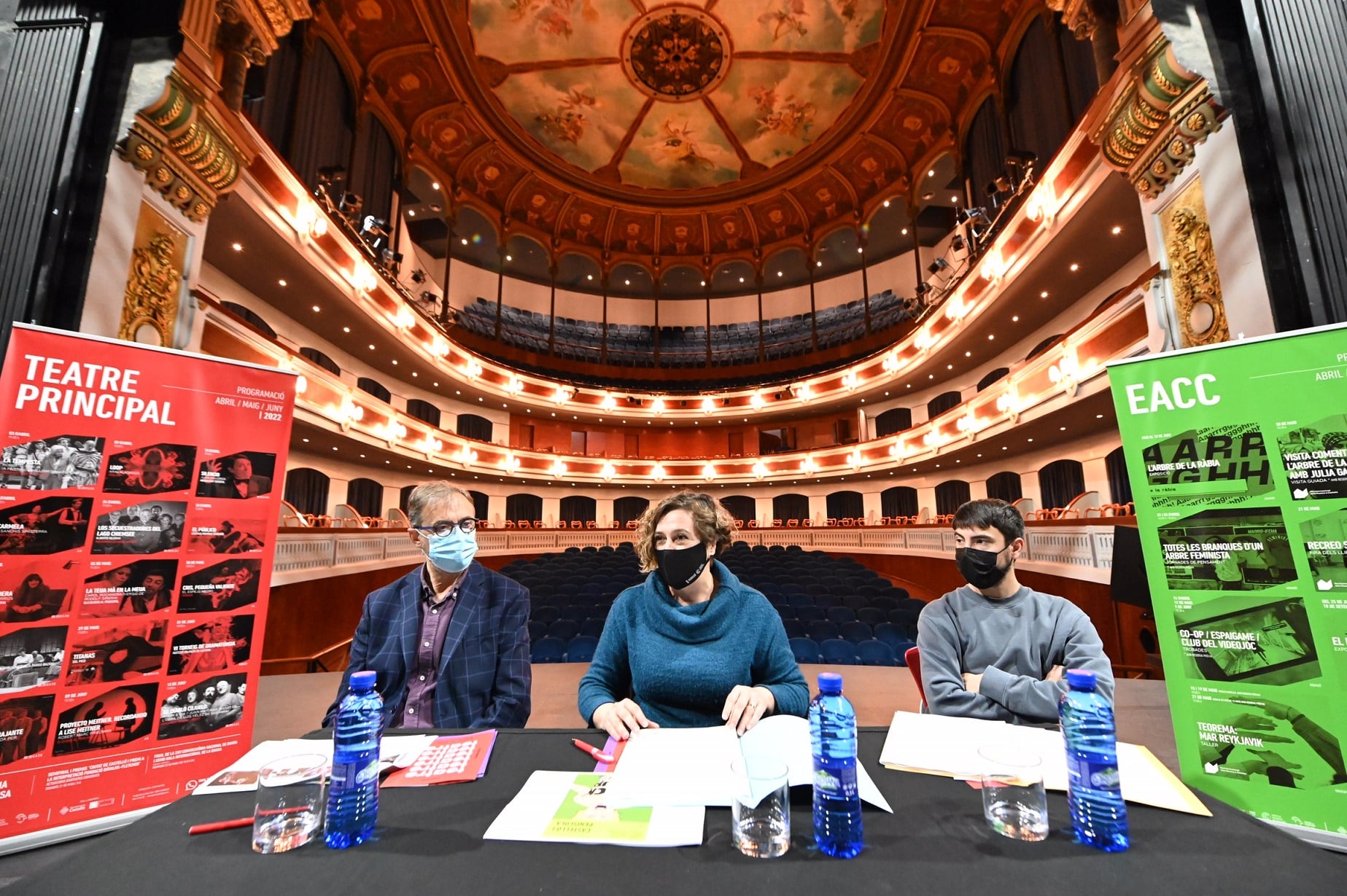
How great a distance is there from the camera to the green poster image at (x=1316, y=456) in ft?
6.08

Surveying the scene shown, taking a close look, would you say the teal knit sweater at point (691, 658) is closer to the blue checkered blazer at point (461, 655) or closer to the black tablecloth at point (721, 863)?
the blue checkered blazer at point (461, 655)

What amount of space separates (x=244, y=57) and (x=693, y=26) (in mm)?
13893

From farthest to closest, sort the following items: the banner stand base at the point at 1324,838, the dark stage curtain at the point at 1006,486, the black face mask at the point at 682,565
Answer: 1. the dark stage curtain at the point at 1006,486
2. the black face mask at the point at 682,565
3. the banner stand base at the point at 1324,838

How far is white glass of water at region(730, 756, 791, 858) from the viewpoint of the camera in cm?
98

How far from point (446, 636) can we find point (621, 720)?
100 cm

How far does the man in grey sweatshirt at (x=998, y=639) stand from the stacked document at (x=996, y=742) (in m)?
0.46

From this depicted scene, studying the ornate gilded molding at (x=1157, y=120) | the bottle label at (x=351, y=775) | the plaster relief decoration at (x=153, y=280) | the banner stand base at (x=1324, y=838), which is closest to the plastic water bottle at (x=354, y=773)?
the bottle label at (x=351, y=775)

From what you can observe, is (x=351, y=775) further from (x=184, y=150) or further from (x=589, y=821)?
(x=184, y=150)

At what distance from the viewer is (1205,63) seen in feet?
8.70

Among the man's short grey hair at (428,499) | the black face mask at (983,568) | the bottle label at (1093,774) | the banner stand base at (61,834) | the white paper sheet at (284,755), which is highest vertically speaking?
the man's short grey hair at (428,499)

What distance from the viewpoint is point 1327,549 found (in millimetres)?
1831

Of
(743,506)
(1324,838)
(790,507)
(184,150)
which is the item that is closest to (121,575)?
(184,150)

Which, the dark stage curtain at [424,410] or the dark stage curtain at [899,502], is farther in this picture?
the dark stage curtain at [899,502]

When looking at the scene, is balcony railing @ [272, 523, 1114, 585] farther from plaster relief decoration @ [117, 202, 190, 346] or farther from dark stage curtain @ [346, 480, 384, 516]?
dark stage curtain @ [346, 480, 384, 516]
